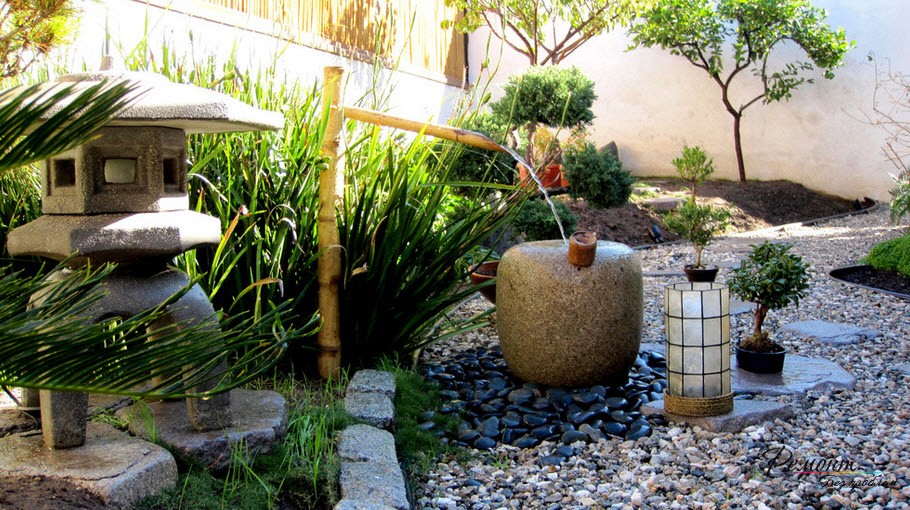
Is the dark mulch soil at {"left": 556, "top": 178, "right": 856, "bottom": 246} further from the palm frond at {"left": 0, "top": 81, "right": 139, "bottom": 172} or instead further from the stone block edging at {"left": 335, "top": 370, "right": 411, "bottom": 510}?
the palm frond at {"left": 0, "top": 81, "right": 139, "bottom": 172}

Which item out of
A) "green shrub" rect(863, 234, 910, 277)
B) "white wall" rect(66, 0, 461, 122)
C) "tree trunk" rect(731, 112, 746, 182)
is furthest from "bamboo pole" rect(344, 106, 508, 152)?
"tree trunk" rect(731, 112, 746, 182)

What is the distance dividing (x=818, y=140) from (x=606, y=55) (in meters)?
2.80

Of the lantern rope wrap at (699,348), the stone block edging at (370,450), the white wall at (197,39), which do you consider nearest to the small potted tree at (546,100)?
the white wall at (197,39)

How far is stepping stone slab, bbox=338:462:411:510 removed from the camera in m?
1.94

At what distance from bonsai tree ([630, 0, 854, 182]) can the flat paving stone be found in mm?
6452

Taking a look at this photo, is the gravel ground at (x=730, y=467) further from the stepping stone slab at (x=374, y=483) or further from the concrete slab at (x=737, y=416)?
the stepping stone slab at (x=374, y=483)

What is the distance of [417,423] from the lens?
8.98 ft

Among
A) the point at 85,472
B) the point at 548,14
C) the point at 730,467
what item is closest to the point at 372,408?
the point at 85,472

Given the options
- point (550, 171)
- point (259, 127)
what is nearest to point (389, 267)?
point (259, 127)

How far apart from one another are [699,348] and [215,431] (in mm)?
1611

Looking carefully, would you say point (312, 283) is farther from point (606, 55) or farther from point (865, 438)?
point (606, 55)

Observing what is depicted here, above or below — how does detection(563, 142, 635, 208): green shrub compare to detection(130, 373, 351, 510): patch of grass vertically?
above

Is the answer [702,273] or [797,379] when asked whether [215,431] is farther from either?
[702,273]

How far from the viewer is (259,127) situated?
2.13 meters
